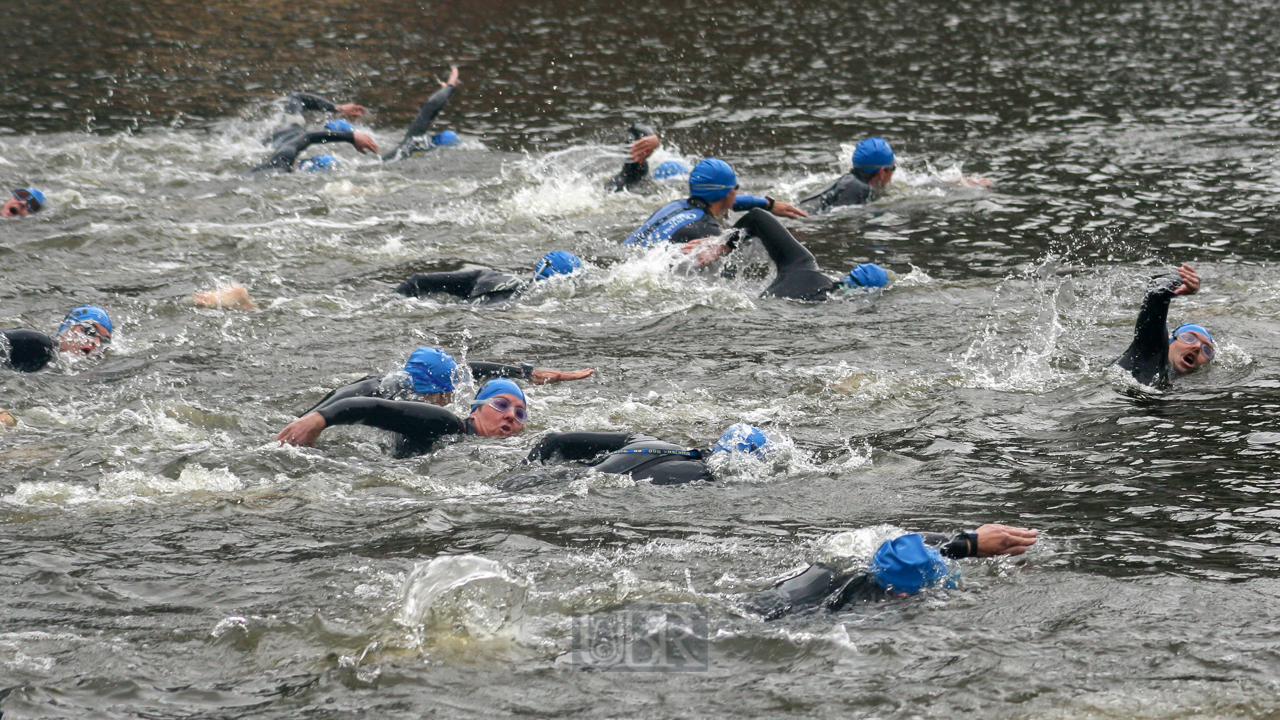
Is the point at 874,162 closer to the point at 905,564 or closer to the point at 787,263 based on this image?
the point at 787,263

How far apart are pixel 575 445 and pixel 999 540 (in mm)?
3265

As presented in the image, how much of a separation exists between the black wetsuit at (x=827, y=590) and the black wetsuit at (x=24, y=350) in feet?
23.5

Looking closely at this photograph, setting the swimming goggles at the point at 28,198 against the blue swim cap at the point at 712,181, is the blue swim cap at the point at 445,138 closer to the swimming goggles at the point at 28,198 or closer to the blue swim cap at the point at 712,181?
the swimming goggles at the point at 28,198

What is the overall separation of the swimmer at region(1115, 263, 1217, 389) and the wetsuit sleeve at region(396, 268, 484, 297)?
6525 millimetres

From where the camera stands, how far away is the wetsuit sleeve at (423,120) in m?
18.8

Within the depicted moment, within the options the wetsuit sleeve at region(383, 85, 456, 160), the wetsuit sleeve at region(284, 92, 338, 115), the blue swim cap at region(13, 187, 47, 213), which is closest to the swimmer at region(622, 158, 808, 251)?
the wetsuit sleeve at region(383, 85, 456, 160)

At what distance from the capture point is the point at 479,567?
22.3ft

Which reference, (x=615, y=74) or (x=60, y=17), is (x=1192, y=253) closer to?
(x=615, y=74)

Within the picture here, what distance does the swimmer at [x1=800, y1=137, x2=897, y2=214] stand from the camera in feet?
53.3

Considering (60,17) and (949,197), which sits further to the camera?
(60,17)

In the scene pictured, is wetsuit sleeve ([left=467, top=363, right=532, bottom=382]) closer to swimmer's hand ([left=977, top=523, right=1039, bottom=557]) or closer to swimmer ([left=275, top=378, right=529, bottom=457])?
swimmer ([left=275, top=378, right=529, bottom=457])

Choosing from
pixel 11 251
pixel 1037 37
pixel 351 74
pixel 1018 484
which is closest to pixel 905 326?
pixel 1018 484

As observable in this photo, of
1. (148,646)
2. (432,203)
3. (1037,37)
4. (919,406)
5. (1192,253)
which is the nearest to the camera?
(148,646)

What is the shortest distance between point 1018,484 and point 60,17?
99.2 ft
